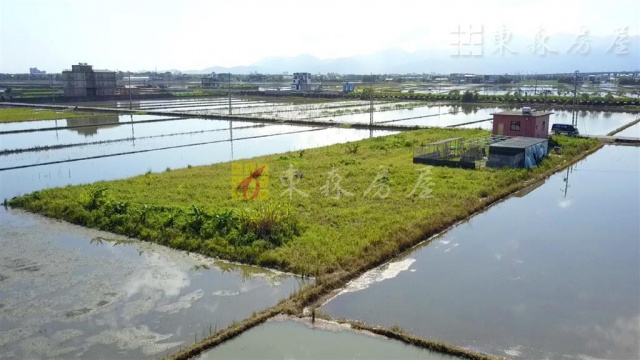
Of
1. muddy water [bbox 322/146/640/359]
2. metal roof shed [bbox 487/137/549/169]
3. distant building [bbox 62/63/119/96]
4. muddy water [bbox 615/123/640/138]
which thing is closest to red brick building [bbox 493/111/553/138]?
metal roof shed [bbox 487/137/549/169]

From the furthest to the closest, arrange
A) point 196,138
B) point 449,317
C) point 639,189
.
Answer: point 196,138 < point 639,189 < point 449,317

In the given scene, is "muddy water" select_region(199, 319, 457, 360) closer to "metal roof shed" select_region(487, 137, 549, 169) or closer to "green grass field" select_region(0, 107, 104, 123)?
"metal roof shed" select_region(487, 137, 549, 169)

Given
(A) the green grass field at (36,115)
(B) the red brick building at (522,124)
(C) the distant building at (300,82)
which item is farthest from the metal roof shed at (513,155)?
(C) the distant building at (300,82)

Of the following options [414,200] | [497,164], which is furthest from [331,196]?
[497,164]

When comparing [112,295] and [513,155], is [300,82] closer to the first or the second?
[513,155]

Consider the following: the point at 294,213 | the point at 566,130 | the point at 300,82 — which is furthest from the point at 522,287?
the point at 300,82

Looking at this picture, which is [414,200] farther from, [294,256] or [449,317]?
[449,317]
